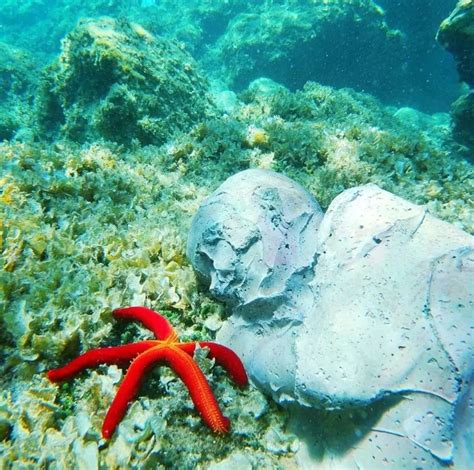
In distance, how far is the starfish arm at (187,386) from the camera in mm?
2160

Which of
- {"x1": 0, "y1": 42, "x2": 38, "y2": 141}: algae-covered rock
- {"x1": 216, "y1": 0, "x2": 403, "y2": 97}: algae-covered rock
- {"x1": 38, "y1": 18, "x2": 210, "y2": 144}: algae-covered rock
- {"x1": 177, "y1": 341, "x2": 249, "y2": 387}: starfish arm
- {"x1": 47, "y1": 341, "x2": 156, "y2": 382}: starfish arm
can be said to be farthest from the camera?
{"x1": 216, "y1": 0, "x2": 403, "y2": 97}: algae-covered rock

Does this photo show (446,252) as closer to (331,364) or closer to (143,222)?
(331,364)

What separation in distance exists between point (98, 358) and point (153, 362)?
406mm

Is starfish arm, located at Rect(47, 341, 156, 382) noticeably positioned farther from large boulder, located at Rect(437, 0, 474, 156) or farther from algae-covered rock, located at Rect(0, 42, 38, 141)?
algae-covered rock, located at Rect(0, 42, 38, 141)

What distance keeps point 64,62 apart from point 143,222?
494cm

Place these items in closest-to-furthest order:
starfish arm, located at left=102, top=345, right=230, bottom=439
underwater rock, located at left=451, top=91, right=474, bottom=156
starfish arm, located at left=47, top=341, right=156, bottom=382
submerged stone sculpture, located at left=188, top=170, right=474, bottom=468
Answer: submerged stone sculpture, located at left=188, top=170, right=474, bottom=468, starfish arm, located at left=102, top=345, right=230, bottom=439, starfish arm, located at left=47, top=341, right=156, bottom=382, underwater rock, located at left=451, top=91, right=474, bottom=156

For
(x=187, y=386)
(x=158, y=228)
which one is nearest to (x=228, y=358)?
(x=187, y=386)

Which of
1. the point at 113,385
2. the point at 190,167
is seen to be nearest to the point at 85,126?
the point at 190,167

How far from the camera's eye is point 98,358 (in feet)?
7.95

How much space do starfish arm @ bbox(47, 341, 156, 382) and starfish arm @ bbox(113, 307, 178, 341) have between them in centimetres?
13

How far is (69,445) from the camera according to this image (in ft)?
6.71

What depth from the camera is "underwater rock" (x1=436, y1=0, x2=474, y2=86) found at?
7.21 metres

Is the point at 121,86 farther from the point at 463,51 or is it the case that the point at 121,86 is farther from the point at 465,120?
the point at 465,120

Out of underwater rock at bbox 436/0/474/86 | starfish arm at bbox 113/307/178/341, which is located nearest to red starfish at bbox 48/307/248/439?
starfish arm at bbox 113/307/178/341
